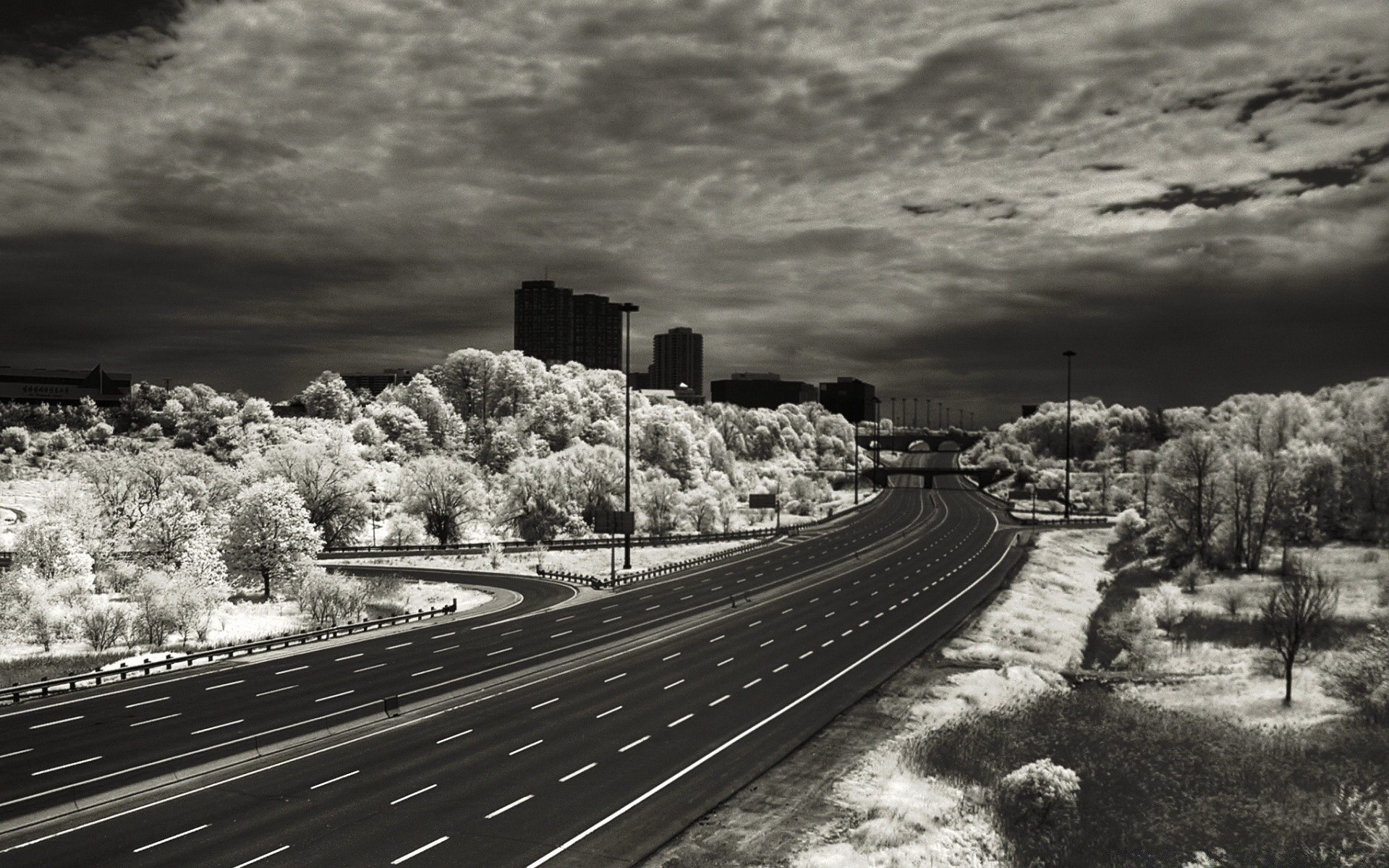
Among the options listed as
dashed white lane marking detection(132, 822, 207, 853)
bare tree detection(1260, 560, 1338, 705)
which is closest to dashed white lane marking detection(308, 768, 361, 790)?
dashed white lane marking detection(132, 822, 207, 853)

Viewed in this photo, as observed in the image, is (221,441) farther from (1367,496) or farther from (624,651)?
(1367,496)

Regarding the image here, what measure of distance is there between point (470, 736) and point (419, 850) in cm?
795

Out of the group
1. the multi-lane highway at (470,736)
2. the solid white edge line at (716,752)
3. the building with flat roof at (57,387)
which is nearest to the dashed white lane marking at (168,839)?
the multi-lane highway at (470,736)

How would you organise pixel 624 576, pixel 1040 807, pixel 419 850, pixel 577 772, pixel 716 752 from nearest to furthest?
pixel 419 850, pixel 1040 807, pixel 577 772, pixel 716 752, pixel 624 576

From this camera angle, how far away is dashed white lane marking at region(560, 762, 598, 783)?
22.1 metres

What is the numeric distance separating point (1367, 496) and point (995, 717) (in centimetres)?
6843

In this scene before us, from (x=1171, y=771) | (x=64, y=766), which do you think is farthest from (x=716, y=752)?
(x=64, y=766)

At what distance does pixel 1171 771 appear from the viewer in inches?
934

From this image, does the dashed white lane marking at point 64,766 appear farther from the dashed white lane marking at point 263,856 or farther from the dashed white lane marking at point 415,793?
the dashed white lane marking at point 415,793

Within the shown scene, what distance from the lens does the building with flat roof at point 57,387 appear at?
17425 centimetres

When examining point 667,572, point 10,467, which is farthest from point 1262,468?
point 10,467

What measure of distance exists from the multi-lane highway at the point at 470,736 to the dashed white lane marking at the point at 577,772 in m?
0.08

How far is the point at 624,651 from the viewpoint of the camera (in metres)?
37.2

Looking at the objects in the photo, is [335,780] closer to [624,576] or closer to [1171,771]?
[1171,771]
